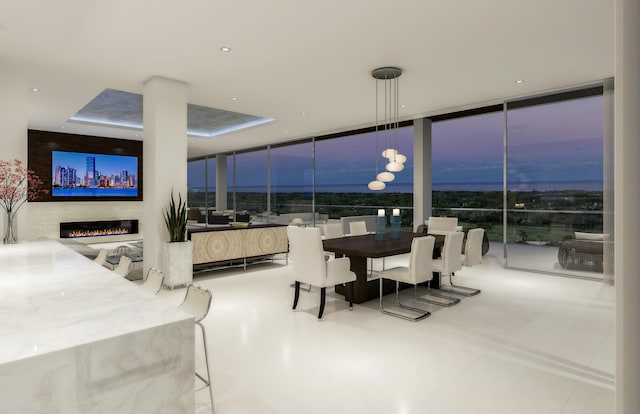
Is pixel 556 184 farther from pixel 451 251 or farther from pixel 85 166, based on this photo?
pixel 85 166

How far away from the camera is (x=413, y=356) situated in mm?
3045

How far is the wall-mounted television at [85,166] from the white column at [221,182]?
133 inches

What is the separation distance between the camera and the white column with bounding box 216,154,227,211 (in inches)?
527

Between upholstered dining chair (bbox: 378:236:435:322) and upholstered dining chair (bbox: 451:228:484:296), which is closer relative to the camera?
upholstered dining chair (bbox: 378:236:435:322)

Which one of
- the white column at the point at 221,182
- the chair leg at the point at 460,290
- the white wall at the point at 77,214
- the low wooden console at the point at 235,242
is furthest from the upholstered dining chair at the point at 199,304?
the white column at the point at 221,182

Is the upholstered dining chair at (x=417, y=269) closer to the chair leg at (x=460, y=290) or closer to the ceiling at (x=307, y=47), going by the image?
the chair leg at (x=460, y=290)

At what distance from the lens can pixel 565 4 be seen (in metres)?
3.31

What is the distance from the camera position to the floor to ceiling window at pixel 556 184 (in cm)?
572

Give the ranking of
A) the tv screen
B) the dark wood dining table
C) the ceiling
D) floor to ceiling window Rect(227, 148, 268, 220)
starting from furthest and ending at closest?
floor to ceiling window Rect(227, 148, 268, 220) < the tv screen < the dark wood dining table < the ceiling

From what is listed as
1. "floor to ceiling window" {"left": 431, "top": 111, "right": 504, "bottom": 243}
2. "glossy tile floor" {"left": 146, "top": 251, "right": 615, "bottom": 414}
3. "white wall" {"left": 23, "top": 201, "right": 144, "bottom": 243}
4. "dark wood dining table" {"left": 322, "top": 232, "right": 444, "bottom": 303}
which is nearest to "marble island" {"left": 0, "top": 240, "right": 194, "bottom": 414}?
"glossy tile floor" {"left": 146, "top": 251, "right": 615, "bottom": 414}

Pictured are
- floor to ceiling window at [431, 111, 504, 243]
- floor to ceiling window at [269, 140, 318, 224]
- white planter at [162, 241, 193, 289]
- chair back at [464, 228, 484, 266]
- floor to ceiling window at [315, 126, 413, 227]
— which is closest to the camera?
chair back at [464, 228, 484, 266]

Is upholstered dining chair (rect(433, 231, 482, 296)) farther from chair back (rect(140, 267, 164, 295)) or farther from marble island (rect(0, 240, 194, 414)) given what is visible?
marble island (rect(0, 240, 194, 414))

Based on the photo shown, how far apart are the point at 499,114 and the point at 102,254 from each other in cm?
697

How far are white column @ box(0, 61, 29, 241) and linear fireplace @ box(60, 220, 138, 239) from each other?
5221 millimetres
